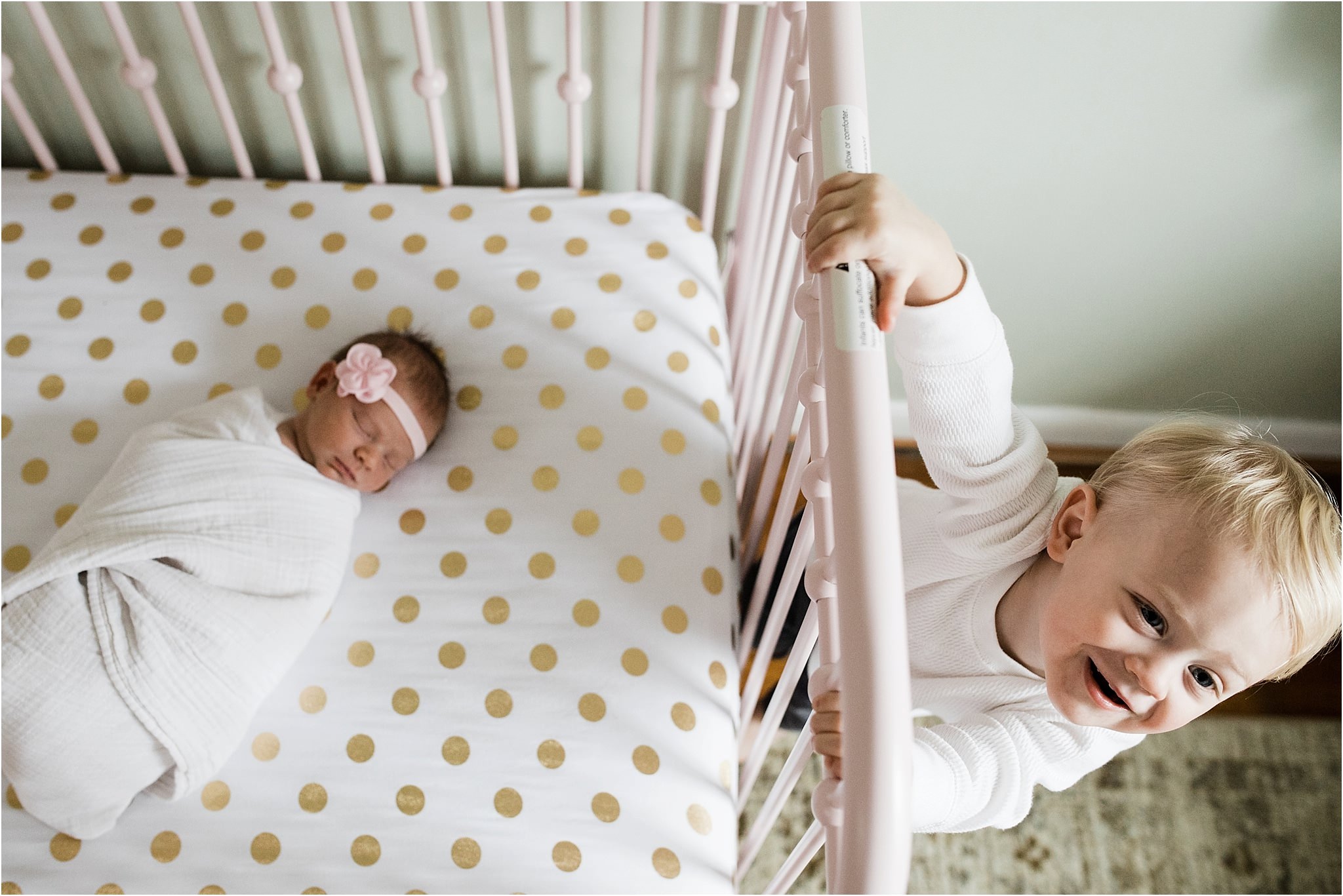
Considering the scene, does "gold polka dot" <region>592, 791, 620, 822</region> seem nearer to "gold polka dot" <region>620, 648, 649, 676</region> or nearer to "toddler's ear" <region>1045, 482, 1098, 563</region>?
"gold polka dot" <region>620, 648, 649, 676</region>

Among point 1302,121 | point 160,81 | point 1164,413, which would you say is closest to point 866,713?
point 1302,121

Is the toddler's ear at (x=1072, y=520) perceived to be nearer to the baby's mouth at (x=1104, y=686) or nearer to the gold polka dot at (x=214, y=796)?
the baby's mouth at (x=1104, y=686)

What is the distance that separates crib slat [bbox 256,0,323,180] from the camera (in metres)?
0.92

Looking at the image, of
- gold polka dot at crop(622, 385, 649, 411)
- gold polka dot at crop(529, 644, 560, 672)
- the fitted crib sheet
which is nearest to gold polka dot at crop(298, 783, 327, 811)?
the fitted crib sheet

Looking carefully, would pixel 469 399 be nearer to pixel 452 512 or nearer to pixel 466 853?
pixel 452 512

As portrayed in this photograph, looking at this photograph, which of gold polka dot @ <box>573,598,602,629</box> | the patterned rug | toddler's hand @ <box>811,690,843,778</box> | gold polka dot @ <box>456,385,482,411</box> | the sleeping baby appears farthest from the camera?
the patterned rug

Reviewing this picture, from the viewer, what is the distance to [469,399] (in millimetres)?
980

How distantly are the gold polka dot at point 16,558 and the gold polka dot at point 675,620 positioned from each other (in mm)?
616

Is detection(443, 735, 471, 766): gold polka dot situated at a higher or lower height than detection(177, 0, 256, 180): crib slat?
lower

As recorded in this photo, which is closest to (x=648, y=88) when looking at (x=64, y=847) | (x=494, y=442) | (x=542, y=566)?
(x=494, y=442)

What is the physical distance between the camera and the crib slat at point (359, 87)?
915mm

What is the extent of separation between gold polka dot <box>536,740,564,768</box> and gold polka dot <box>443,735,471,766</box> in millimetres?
63

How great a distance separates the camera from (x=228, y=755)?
0.82 m

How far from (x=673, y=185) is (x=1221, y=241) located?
27.0 inches
